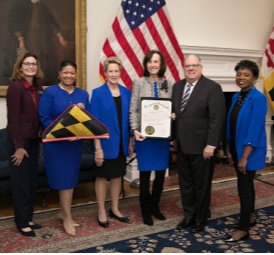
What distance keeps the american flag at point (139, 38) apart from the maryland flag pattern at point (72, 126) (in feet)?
6.00

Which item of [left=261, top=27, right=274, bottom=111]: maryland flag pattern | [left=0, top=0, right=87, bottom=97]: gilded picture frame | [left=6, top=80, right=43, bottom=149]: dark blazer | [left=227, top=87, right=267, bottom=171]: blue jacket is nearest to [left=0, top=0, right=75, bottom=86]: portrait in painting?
[left=0, top=0, right=87, bottom=97]: gilded picture frame

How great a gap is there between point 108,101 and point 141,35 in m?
2.01

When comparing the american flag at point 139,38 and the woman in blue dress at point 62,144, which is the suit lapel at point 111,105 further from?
the american flag at point 139,38

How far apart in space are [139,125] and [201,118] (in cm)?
58

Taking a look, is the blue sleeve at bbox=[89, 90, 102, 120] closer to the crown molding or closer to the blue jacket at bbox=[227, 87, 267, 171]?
the blue jacket at bbox=[227, 87, 267, 171]

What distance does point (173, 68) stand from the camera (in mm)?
4699

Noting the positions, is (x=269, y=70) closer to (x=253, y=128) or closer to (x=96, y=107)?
(x=253, y=128)

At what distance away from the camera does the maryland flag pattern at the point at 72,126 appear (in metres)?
2.52


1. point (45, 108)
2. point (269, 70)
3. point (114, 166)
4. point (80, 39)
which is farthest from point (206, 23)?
point (45, 108)

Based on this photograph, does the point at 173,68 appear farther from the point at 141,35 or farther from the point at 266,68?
the point at 266,68

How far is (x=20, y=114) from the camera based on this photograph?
262 cm

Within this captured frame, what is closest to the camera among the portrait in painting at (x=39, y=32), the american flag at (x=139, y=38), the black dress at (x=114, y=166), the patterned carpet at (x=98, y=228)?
the patterned carpet at (x=98, y=228)

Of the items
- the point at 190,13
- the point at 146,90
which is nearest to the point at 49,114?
the point at 146,90

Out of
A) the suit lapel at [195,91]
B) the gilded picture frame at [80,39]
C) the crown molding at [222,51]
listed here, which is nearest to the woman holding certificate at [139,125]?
the suit lapel at [195,91]
